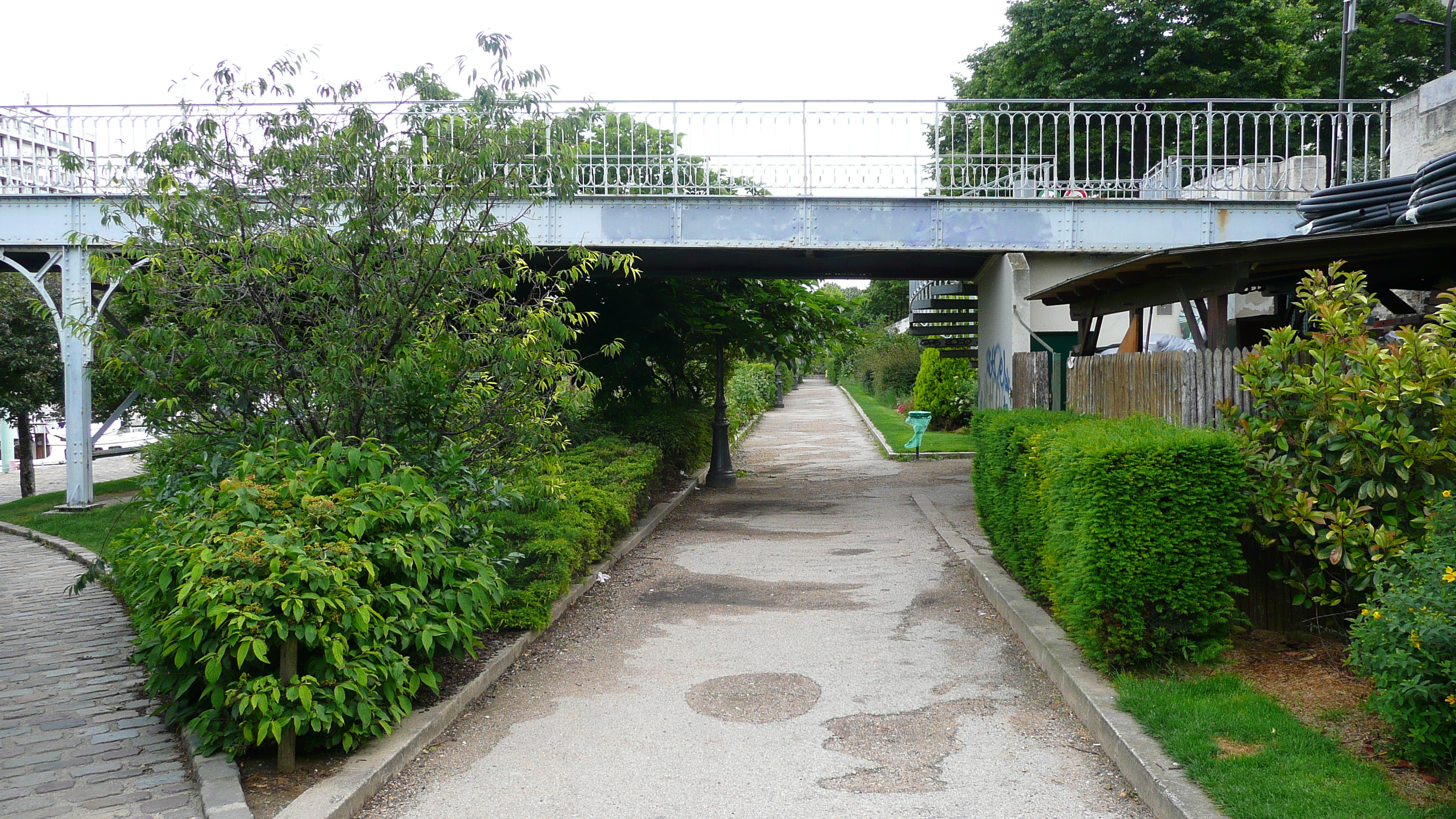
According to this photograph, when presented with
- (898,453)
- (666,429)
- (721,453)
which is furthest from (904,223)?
(898,453)

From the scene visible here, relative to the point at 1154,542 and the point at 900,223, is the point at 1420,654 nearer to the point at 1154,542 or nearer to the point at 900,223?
the point at 1154,542

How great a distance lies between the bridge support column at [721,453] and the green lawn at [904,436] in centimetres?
407

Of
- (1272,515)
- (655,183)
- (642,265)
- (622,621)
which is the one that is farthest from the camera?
(642,265)

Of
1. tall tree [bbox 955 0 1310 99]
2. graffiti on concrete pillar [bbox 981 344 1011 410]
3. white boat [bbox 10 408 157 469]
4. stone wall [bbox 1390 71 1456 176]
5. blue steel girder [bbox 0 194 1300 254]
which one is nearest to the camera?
stone wall [bbox 1390 71 1456 176]

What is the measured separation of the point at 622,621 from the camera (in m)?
7.56

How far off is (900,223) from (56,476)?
2585 centimetres

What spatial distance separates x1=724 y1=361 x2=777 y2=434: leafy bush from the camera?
2269cm

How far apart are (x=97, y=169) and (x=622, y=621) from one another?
9837 millimetres

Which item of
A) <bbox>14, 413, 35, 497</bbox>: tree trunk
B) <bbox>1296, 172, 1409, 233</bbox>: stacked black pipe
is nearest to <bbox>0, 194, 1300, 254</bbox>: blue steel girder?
<bbox>1296, 172, 1409, 233</bbox>: stacked black pipe

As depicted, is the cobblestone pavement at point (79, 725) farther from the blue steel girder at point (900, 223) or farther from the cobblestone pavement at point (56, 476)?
the cobblestone pavement at point (56, 476)

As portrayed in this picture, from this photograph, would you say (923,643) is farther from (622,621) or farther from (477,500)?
(477,500)

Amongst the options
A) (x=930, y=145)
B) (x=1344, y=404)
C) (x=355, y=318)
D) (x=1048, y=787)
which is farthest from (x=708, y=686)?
(x=930, y=145)

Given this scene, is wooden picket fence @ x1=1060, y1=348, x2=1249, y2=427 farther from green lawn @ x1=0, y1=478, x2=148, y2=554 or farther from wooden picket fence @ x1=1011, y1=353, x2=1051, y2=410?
green lawn @ x1=0, y1=478, x2=148, y2=554

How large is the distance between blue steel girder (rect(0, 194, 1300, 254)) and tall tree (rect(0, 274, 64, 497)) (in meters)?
6.05
